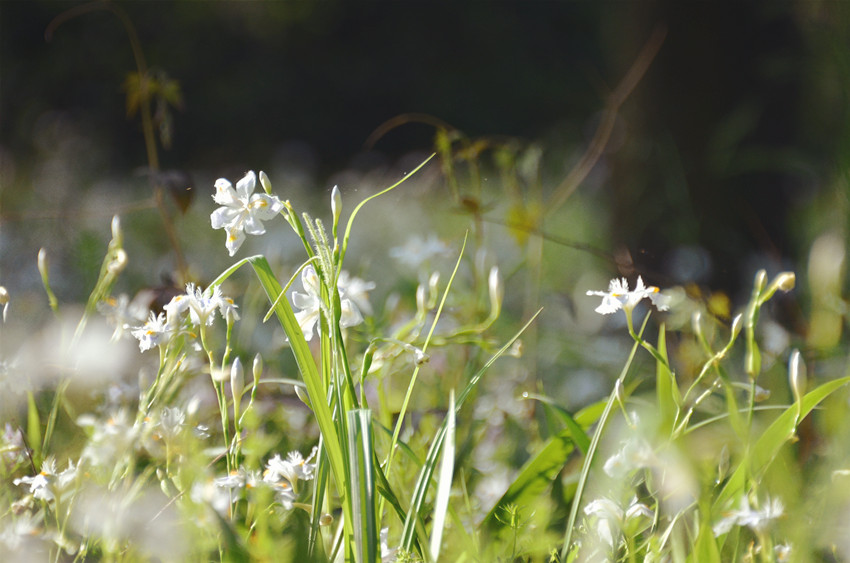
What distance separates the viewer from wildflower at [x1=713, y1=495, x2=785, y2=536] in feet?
1.85

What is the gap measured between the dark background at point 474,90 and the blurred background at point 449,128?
12 millimetres

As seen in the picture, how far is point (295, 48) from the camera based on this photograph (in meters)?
7.35

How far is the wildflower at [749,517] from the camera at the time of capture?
565mm

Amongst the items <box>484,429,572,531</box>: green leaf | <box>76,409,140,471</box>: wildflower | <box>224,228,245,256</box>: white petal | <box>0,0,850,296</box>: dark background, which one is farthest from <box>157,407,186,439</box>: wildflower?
<box>0,0,850,296</box>: dark background

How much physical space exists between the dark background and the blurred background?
12mm

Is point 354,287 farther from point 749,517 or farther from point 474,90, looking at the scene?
point 474,90

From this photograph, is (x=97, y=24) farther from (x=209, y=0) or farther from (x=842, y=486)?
(x=842, y=486)

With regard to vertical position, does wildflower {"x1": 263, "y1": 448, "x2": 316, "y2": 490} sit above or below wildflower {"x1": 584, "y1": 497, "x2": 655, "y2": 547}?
above

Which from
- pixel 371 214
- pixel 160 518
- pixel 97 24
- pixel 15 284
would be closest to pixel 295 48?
pixel 97 24

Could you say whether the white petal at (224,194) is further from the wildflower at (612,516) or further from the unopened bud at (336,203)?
the wildflower at (612,516)

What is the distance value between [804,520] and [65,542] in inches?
23.2

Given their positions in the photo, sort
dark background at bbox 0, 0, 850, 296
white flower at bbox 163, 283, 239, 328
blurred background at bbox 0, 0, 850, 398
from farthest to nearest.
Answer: dark background at bbox 0, 0, 850, 296, blurred background at bbox 0, 0, 850, 398, white flower at bbox 163, 283, 239, 328

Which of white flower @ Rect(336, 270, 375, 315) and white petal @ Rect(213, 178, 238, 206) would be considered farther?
white flower @ Rect(336, 270, 375, 315)

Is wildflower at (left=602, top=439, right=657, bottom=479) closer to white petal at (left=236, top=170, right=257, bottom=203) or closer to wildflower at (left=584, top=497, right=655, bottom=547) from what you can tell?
wildflower at (left=584, top=497, right=655, bottom=547)
